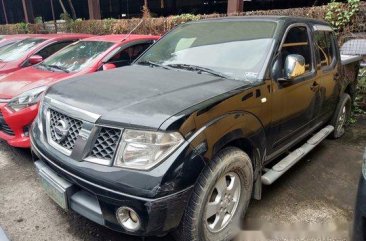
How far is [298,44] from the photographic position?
351 cm

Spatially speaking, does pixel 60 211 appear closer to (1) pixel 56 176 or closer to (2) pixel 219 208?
(1) pixel 56 176

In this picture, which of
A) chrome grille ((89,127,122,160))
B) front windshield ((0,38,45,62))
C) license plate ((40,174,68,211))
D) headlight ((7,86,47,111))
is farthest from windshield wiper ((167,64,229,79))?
front windshield ((0,38,45,62))

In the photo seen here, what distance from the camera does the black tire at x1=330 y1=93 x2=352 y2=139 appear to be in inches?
185

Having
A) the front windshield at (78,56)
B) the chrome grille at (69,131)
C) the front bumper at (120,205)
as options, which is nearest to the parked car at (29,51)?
the front windshield at (78,56)

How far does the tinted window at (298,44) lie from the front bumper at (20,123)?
2.93 meters

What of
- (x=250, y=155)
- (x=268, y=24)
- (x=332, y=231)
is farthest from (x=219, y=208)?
(x=268, y=24)

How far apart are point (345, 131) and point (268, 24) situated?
3061 mm

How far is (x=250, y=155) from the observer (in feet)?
9.19

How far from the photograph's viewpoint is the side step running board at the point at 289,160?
9.88ft

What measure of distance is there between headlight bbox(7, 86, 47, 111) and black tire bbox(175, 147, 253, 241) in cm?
264

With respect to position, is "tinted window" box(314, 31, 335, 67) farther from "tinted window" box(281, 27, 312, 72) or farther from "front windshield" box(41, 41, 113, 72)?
"front windshield" box(41, 41, 113, 72)

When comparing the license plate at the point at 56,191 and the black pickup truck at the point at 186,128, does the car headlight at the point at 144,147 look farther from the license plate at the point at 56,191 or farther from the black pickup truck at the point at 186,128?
the license plate at the point at 56,191

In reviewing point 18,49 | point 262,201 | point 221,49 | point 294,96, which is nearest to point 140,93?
point 221,49

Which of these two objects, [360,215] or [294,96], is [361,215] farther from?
[294,96]
